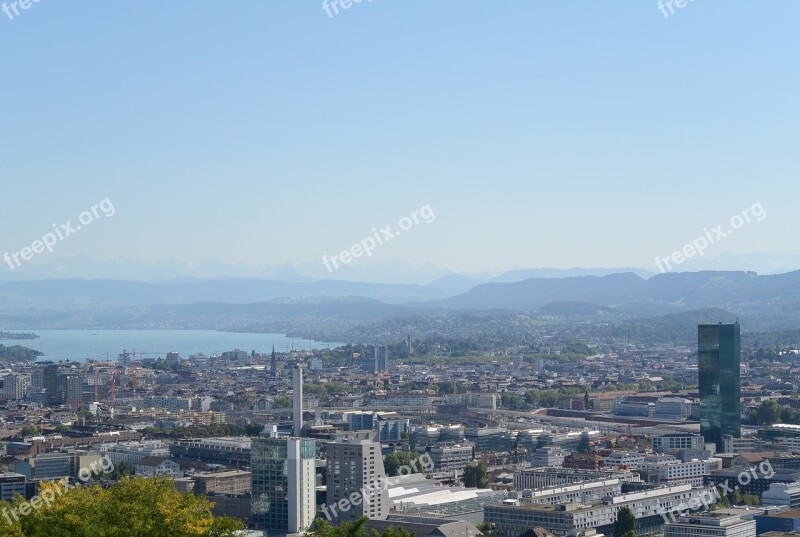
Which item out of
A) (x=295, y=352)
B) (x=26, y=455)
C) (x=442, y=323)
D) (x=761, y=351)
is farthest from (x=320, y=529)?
(x=442, y=323)

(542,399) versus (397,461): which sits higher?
(542,399)

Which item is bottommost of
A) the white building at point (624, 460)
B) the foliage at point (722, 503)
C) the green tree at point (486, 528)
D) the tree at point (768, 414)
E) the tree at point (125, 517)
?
the foliage at point (722, 503)

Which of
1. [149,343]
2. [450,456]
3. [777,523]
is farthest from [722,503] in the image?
[149,343]

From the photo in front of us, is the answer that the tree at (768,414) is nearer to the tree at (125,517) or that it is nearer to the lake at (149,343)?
the tree at (125,517)

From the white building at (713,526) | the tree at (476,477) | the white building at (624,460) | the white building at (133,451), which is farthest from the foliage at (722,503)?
the white building at (133,451)

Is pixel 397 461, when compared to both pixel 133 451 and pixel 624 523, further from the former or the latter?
pixel 624 523

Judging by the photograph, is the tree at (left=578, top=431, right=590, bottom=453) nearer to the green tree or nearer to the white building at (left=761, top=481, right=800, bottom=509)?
the white building at (left=761, top=481, right=800, bottom=509)
